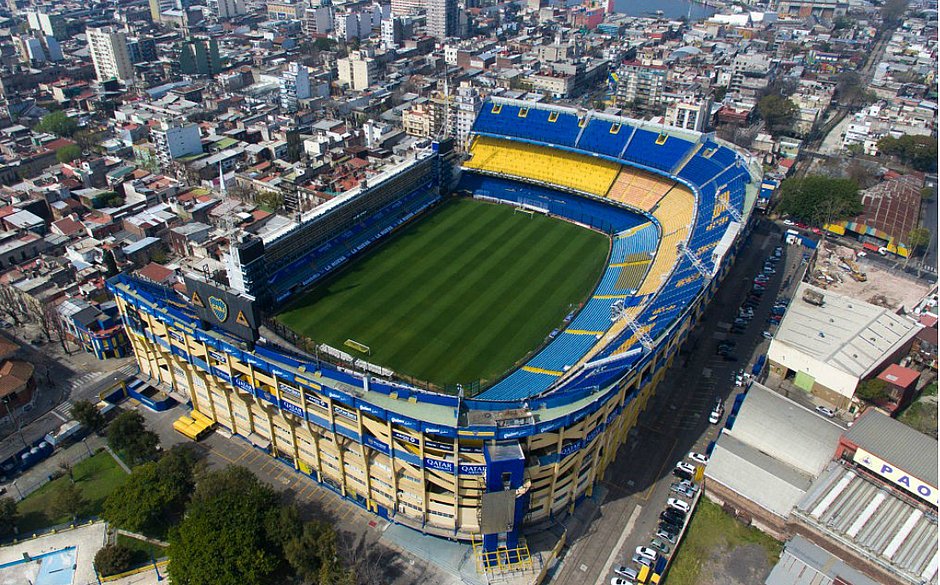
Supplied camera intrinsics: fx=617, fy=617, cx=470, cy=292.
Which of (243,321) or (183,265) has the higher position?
(243,321)

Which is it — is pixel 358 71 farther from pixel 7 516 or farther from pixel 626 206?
pixel 7 516

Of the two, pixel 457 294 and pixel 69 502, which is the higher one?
pixel 457 294

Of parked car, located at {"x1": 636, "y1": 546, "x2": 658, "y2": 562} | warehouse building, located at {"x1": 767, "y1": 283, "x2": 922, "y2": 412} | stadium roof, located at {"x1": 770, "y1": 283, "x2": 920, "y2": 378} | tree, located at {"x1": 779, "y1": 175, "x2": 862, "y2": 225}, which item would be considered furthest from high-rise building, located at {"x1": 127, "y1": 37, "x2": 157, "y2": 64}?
parked car, located at {"x1": 636, "y1": 546, "x2": 658, "y2": 562}

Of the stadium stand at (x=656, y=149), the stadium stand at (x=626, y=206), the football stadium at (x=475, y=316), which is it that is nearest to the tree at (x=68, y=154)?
the football stadium at (x=475, y=316)

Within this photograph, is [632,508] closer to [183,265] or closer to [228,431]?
[228,431]

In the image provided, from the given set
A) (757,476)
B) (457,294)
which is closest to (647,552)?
(757,476)

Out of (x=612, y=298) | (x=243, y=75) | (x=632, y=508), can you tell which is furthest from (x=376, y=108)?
(x=632, y=508)

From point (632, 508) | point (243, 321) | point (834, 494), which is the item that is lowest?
point (632, 508)
